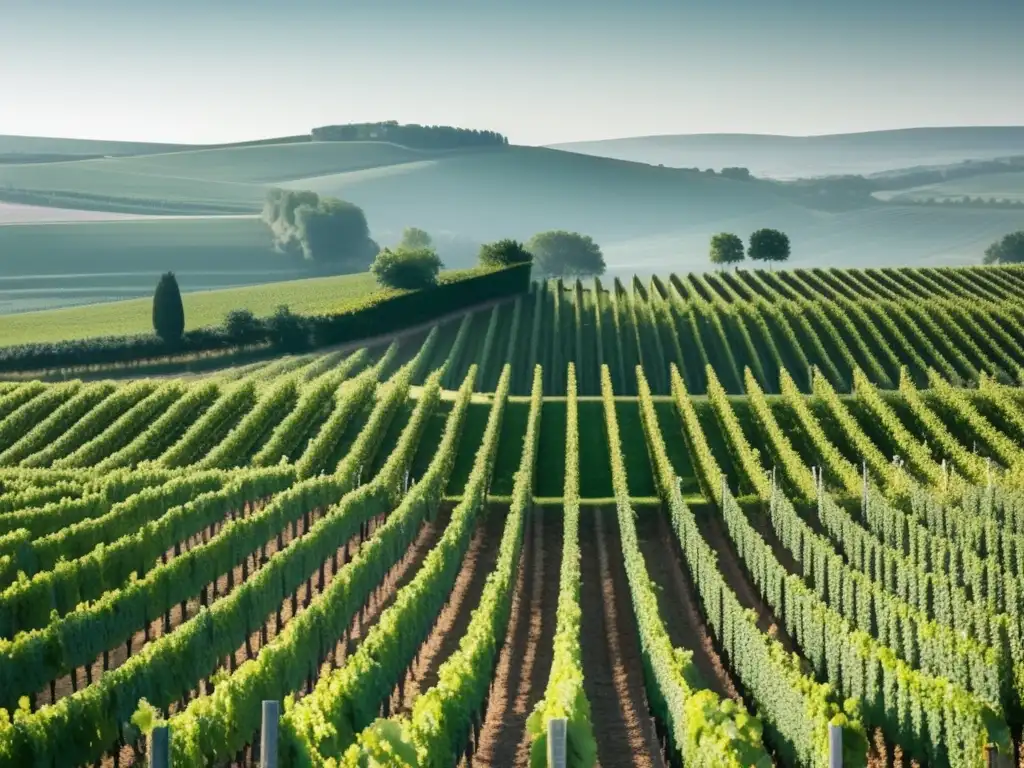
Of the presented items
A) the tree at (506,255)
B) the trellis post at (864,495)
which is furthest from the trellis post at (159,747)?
the tree at (506,255)

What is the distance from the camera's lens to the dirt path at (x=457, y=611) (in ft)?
90.6

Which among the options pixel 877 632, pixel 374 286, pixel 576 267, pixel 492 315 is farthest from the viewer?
pixel 576 267

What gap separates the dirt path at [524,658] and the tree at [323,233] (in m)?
123

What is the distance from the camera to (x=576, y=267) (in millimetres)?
163125

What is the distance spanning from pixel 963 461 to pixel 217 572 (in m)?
27.3

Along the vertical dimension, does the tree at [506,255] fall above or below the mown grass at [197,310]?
above

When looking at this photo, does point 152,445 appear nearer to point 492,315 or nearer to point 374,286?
point 492,315

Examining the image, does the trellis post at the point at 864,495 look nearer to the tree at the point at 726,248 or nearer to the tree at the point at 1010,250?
the tree at the point at 726,248

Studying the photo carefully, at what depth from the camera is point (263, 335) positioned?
7538 centimetres

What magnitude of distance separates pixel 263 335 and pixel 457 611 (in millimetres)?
43953

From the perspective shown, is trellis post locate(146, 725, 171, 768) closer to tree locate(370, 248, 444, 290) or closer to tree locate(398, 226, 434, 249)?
tree locate(370, 248, 444, 290)

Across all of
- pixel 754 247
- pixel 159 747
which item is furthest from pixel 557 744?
pixel 754 247

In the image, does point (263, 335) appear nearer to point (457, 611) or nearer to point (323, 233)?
point (457, 611)

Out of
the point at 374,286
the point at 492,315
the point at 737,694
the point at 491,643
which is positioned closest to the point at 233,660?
the point at 491,643
